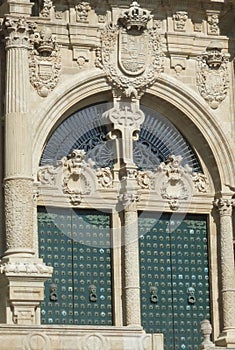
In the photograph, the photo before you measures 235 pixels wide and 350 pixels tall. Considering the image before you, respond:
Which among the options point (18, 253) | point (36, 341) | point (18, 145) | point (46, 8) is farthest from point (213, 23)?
point (36, 341)

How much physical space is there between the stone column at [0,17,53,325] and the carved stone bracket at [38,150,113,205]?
1.29 m

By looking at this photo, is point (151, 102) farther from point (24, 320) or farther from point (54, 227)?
point (24, 320)

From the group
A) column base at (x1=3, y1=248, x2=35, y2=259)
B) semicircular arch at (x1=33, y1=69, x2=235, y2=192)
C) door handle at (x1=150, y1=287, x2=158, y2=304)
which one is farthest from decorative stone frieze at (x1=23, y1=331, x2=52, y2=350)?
semicircular arch at (x1=33, y1=69, x2=235, y2=192)

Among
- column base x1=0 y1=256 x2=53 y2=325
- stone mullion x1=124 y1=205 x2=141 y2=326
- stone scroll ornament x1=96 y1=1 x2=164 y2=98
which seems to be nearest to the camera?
column base x1=0 y1=256 x2=53 y2=325

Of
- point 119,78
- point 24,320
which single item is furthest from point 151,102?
point 24,320

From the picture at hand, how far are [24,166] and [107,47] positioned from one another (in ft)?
10.8

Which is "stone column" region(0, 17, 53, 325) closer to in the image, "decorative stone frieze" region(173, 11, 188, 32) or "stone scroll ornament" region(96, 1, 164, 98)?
"stone scroll ornament" region(96, 1, 164, 98)

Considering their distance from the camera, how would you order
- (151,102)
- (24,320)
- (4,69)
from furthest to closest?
(151,102)
(4,69)
(24,320)

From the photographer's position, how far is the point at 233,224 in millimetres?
26094

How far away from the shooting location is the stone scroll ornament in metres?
25.7

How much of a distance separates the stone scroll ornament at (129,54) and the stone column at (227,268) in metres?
2.70

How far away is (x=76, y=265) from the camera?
25297 millimetres

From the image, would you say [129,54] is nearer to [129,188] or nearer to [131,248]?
[129,188]

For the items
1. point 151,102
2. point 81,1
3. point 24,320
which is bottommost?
point 24,320
